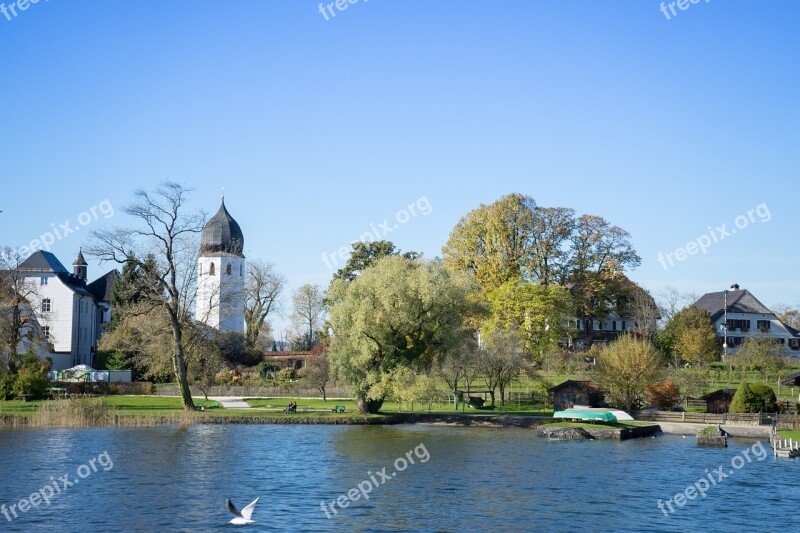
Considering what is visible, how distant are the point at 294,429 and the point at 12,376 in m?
26.6

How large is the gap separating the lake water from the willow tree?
10.2 meters

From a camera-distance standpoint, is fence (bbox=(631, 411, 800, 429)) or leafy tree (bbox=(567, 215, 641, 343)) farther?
leafy tree (bbox=(567, 215, 641, 343))

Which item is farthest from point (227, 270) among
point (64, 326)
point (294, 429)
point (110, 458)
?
point (110, 458)

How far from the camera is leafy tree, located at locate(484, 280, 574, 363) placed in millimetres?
84250

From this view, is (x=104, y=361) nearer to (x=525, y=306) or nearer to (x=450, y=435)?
(x=525, y=306)

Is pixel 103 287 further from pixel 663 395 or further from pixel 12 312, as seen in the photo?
pixel 663 395

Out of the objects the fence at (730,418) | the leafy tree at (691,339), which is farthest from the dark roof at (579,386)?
the leafy tree at (691,339)

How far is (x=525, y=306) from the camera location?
84.7 meters

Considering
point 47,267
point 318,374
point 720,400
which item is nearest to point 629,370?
point 720,400

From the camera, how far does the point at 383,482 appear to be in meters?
36.7

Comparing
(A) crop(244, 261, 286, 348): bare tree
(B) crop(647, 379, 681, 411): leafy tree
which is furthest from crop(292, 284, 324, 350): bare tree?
(B) crop(647, 379, 681, 411): leafy tree

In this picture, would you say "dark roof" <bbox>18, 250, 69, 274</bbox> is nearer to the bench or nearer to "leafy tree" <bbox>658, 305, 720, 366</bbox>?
the bench

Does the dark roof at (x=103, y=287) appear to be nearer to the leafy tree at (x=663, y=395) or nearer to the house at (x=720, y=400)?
the leafy tree at (x=663, y=395)

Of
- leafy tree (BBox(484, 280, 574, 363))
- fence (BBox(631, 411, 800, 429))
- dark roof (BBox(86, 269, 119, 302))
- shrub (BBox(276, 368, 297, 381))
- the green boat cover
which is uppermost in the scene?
dark roof (BBox(86, 269, 119, 302))
